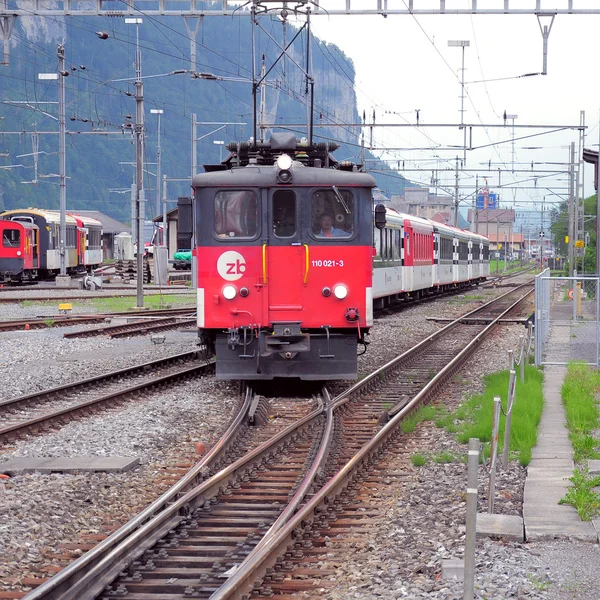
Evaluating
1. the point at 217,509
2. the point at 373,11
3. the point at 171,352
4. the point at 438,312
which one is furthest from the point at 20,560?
the point at 438,312

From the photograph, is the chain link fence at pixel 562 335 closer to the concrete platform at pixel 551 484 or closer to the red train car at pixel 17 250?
the concrete platform at pixel 551 484

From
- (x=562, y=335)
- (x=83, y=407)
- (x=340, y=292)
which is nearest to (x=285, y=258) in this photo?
(x=340, y=292)

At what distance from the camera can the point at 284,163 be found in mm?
13297

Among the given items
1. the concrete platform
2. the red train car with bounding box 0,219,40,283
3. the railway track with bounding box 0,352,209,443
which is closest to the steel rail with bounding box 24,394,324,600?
the concrete platform

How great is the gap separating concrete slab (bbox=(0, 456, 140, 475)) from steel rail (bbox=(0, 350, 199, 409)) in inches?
133

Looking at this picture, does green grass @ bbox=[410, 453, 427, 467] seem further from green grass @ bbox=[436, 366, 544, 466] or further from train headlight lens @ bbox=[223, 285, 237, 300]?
train headlight lens @ bbox=[223, 285, 237, 300]

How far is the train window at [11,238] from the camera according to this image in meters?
43.1

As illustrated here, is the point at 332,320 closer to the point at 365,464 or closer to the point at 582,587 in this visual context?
the point at 365,464

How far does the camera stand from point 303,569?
6.49 m

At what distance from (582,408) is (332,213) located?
4008mm

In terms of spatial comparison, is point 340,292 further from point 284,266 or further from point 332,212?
point 332,212

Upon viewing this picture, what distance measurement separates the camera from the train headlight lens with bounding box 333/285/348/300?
43.7ft

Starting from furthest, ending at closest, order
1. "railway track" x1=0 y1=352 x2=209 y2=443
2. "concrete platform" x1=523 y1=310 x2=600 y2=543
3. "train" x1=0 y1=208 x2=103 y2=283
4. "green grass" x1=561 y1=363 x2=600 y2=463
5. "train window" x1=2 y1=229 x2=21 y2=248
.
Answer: "train" x1=0 y1=208 x2=103 y2=283 < "train window" x1=2 y1=229 x2=21 y2=248 < "railway track" x1=0 y1=352 x2=209 y2=443 < "green grass" x1=561 y1=363 x2=600 y2=463 < "concrete platform" x1=523 y1=310 x2=600 y2=543

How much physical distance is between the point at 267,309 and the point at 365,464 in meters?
4.10
